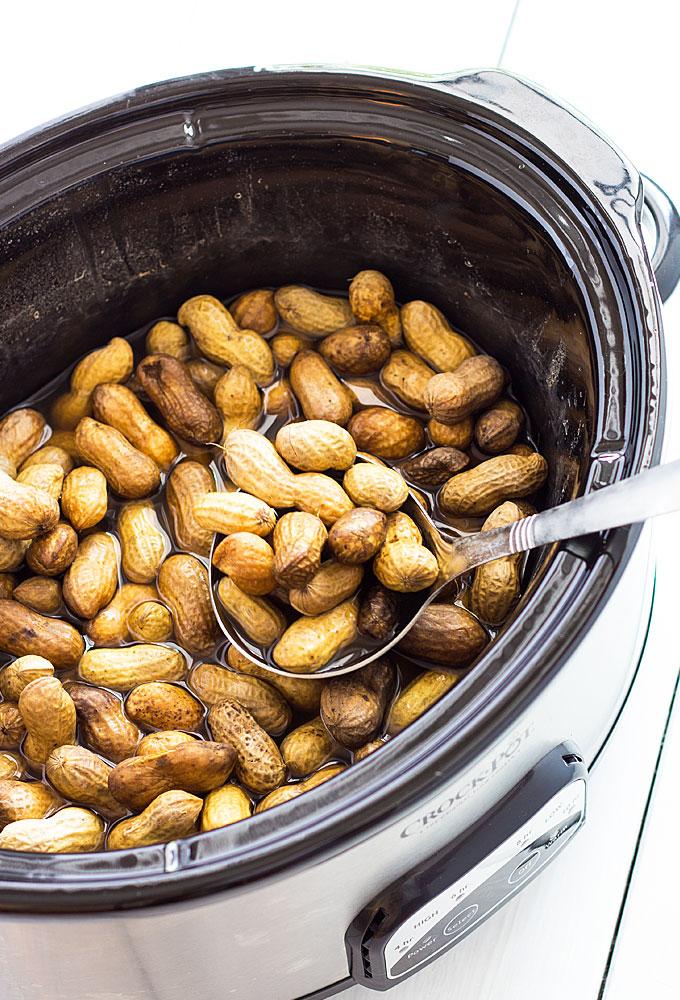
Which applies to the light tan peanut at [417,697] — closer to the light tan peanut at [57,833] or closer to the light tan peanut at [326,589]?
the light tan peanut at [326,589]

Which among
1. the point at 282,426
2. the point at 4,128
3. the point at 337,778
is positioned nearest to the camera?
the point at 337,778

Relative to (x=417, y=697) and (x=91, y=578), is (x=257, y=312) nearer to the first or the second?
(x=91, y=578)

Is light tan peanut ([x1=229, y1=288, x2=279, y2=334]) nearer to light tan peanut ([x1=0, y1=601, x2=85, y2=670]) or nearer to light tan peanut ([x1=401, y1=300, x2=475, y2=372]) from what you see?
light tan peanut ([x1=401, y1=300, x2=475, y2=372])

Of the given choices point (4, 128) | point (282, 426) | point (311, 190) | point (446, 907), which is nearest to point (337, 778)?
point (446, 907)

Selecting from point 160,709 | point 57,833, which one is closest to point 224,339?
point 160,709

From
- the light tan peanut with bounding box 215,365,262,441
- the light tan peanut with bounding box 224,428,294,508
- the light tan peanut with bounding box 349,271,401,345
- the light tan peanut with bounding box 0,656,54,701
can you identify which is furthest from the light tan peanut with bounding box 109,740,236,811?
the light tan peanut with bounding box 349,271,401,345

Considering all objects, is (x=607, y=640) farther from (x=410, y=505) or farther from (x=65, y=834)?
(x=65, y=834)
